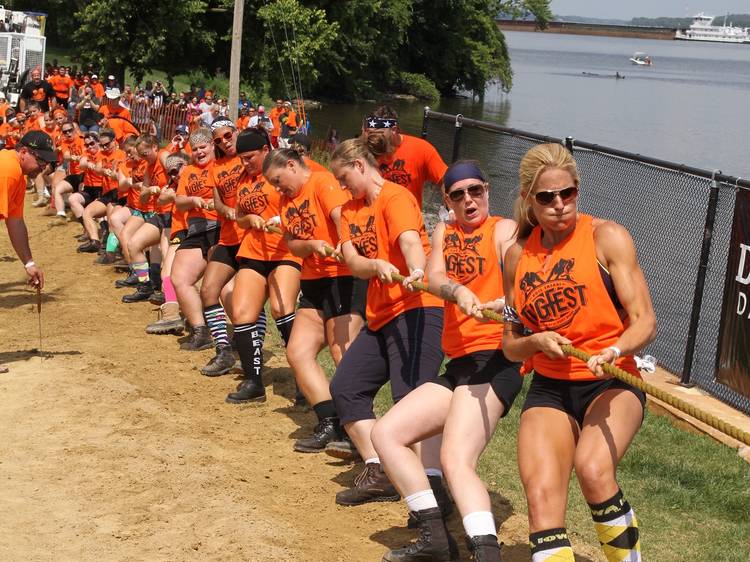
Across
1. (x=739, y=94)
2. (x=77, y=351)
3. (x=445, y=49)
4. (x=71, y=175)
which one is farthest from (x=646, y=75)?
(x=77, y=351)

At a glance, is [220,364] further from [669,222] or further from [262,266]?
[669,222]

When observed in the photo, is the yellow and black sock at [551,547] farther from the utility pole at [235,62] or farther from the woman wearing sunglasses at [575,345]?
the utility pole at [235,62]

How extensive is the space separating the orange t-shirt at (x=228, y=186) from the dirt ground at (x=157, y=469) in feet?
4.12

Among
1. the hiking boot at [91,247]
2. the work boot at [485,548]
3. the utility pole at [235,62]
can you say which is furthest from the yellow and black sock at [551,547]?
the utility pole at [235,62]

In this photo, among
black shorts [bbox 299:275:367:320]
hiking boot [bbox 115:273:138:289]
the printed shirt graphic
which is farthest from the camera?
hiking boot [bbox 115:273:138:289]

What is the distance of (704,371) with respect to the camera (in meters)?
9.69

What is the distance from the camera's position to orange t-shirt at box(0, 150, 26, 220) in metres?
9.16

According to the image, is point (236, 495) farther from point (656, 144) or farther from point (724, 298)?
point (656, 144)

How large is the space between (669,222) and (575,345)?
22.6 ft

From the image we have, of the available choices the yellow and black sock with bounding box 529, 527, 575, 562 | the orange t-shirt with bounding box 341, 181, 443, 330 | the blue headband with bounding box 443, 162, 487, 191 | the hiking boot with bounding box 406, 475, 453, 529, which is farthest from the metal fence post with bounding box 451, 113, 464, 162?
the yellow and black sock with bounding box 529, 527, 575, 562

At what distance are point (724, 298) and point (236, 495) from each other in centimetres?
460

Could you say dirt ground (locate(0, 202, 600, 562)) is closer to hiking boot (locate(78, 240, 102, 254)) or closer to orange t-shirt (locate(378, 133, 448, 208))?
orange t-shirt (locate(378, 133, 448, 208))

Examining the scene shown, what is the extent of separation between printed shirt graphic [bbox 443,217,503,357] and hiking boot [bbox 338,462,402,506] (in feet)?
4.17

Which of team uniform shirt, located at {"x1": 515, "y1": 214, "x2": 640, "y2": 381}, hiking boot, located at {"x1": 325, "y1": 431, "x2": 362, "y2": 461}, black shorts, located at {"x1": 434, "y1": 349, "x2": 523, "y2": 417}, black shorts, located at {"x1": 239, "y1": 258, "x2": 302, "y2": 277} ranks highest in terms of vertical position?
team uniform shirt, located at {"x1": 515, "y1": 214, "x2": 640, "y2": 381}
